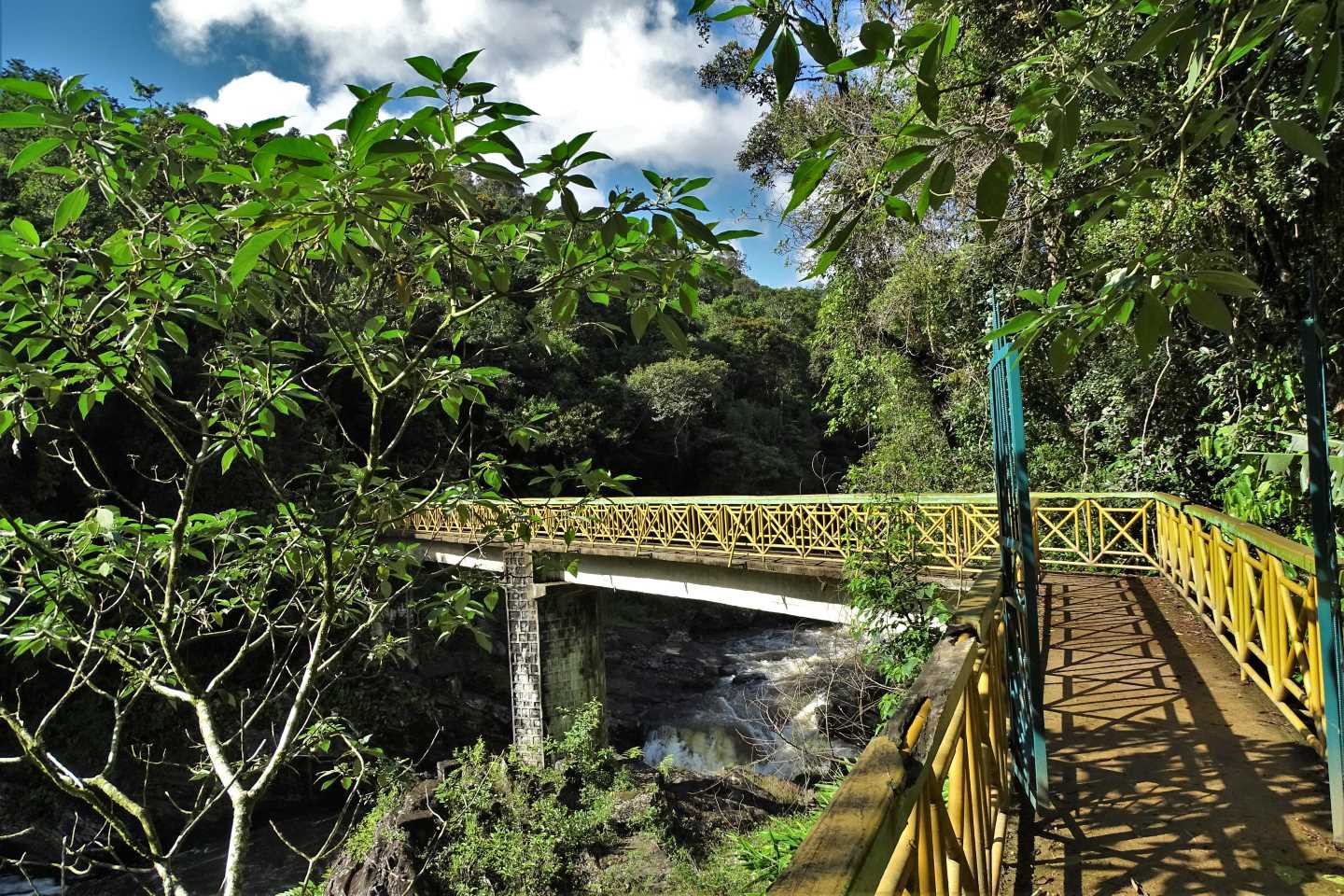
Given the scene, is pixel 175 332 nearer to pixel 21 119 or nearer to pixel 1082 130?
pixel 21 119

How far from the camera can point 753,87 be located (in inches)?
551

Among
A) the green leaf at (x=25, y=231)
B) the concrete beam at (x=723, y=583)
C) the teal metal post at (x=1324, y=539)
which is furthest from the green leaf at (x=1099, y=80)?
the concrete beam at (x=723, y=583)

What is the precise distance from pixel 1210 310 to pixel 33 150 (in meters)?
2.01

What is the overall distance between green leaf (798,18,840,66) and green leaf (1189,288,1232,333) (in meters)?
0.67

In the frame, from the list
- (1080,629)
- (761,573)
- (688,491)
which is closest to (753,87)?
(761,573)

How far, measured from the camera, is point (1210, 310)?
114cm

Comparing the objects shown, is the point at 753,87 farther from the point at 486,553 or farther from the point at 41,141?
the point at 41,141

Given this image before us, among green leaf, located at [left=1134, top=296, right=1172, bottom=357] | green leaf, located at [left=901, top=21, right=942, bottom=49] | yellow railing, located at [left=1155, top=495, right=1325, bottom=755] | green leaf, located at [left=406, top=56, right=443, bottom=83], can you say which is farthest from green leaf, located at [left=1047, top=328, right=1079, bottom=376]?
yellow railing, located at [left=1155, top=495, right=1325, bottom=755]

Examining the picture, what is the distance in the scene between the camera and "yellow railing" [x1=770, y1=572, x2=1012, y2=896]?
0.92 metres

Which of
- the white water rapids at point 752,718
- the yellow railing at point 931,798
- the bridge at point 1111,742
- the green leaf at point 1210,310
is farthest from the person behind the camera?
the white water rapids at point 752,718

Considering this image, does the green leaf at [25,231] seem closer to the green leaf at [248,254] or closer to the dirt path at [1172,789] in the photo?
the green leaf at [248,254]

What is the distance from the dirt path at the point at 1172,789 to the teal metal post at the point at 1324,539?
11.1 inches

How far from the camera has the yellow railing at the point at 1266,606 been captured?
2764 millimetres

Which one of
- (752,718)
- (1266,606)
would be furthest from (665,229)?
(752,718)
